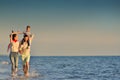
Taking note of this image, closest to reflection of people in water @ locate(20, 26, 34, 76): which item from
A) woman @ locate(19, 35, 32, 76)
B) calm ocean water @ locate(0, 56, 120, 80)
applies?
woman @ locate(19, 35, 32, 76)

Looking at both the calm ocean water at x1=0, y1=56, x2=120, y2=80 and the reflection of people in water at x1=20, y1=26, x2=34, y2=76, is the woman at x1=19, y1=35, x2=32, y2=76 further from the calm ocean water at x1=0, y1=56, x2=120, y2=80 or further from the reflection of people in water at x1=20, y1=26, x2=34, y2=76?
the calm ocean water at x1=0, y1=56, x2=120, y2=80

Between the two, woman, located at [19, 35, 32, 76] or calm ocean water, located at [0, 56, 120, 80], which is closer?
woman, located at [19, 35, 32, 76]

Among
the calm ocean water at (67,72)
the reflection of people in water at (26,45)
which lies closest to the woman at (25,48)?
the reflection of people in water at (26,45)

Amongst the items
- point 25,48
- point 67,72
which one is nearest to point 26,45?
point 25,48

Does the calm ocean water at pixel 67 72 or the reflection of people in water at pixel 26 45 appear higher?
the reflection of people in water at pixel 26 45

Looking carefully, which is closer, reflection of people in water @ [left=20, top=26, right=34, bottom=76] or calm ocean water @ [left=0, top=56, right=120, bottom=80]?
reflection of people in water @ [left=20, top=26, right=34, bottom=76]

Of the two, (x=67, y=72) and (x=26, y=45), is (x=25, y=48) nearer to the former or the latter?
(x=26, y=45)

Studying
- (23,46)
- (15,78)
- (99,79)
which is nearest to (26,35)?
(23,46)

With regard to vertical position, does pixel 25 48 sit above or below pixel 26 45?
below

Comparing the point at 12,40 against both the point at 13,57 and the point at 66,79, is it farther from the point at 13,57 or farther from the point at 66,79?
the point at 66,79

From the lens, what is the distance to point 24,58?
22.8 metres

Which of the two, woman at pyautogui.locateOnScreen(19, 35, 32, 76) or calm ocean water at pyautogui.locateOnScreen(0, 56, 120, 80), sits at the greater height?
woman at pyautogui.locateOnScreen(19, 35, 32, 76)

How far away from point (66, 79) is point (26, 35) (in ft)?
12.9

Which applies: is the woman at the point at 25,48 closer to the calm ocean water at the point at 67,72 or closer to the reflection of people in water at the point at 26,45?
the reflection of people in water at the point at 26,45
